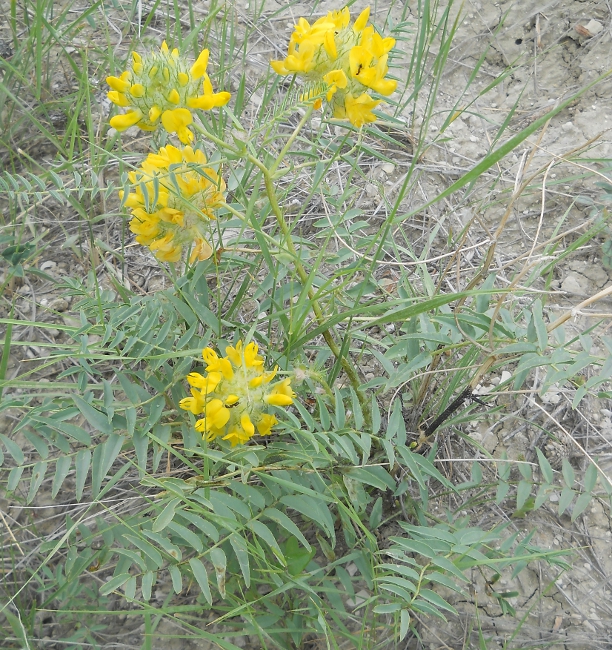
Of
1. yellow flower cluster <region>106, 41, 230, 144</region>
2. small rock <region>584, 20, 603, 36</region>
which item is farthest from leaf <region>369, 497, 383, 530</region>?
small rock <region>584, 20, 603, 36</region>

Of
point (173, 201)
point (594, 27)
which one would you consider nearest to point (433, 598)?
point (173, 201)

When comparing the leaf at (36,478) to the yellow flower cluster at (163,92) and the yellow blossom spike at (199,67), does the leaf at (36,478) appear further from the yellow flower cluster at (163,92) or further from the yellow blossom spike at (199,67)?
the yellow blossom spike at (199,67)

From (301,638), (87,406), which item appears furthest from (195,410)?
(301,638)

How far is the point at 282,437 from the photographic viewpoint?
5.66 ft

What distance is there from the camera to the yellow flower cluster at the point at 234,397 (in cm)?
128

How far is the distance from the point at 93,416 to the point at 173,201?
0.52 metres

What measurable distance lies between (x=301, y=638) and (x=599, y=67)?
2424mm

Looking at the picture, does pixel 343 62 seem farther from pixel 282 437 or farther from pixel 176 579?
pixel 176 579

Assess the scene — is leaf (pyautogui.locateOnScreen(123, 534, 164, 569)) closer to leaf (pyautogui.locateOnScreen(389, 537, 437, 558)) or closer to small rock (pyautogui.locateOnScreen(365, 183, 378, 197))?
leaf (pyautogui.locateOnScreen(389, 537, 437, 558))

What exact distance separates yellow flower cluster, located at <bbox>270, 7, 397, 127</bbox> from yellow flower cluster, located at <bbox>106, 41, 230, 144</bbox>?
0.17m

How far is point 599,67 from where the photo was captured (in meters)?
2.50

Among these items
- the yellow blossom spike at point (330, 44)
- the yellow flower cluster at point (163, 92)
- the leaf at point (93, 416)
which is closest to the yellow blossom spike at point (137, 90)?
the yellow flower cluster at point (163, 92)

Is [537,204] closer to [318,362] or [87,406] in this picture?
[318,362]

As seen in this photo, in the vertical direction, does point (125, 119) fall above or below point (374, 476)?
above
